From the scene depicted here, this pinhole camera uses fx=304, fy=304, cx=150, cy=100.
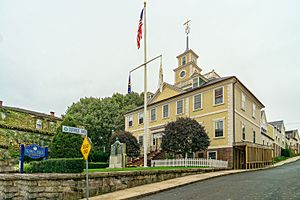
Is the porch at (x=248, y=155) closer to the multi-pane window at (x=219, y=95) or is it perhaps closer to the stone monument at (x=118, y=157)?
the multi-pane window at (x=219, y=95)

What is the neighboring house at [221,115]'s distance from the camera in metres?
22.6

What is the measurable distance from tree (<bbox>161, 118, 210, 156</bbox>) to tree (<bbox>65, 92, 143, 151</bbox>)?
68.0ft

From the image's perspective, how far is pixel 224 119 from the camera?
23156mm

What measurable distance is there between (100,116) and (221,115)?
22888 millimetres

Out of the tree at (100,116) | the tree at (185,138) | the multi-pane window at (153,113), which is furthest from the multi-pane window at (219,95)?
the tree at (100,116)

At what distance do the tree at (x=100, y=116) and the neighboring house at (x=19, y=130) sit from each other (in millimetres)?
5427

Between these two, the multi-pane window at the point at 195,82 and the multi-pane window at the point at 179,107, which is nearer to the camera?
the multi-pane window at the point at 195,82

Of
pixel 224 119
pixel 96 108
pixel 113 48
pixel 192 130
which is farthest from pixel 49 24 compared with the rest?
pixel 96 108

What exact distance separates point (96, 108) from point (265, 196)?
36010mm

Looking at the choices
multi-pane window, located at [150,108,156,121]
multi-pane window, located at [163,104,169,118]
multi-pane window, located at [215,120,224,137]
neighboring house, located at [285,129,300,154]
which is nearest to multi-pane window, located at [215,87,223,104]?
multi-pane window, located at [215,120,224,137]

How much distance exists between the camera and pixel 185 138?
67.5 ft

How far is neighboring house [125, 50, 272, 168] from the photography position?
2261 cm

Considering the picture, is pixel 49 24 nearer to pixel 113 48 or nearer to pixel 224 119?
pixel 113 48

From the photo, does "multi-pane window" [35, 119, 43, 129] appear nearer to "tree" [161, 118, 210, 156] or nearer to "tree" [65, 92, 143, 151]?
"tree" [65, 92, 143, 151]
